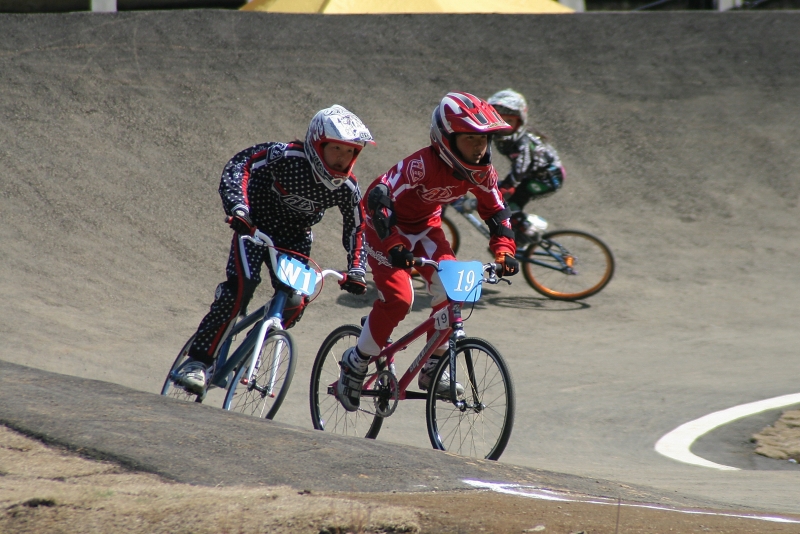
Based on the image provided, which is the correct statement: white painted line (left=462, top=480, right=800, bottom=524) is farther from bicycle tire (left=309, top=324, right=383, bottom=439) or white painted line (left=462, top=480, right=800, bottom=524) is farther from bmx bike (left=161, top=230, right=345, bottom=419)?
bicycle tire (left=309, top=324, right=383, bottom=439)

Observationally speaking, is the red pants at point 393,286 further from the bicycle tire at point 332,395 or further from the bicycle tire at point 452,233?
the bicycle tire at point 452,233

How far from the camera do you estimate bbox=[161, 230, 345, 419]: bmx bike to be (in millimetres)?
5402

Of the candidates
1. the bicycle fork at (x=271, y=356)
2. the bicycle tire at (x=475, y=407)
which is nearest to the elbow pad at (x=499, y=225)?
the bicycle tire at (x=475, y=407)

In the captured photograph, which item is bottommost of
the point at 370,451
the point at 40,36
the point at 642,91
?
the point at 370,451

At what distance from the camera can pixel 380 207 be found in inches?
203

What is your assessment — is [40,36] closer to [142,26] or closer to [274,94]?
[142,26]

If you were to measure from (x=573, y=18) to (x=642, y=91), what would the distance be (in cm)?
204

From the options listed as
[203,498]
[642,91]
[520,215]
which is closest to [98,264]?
[520,215]

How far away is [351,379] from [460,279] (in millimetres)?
1044

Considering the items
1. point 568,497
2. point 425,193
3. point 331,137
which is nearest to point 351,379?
point 425,193

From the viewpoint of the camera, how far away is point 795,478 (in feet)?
16.6

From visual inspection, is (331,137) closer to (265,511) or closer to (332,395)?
(332,395)

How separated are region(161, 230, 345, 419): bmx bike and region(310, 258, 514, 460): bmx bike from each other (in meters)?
0.44

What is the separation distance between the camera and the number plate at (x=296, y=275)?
5395 mm
